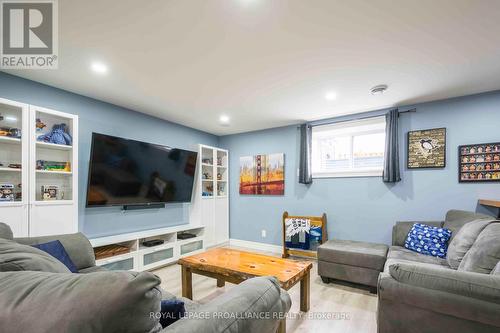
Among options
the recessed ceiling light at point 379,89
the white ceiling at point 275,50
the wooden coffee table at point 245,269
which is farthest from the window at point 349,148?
the wooden coffee table at point 245,269

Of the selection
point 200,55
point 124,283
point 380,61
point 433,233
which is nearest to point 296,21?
point 200,55

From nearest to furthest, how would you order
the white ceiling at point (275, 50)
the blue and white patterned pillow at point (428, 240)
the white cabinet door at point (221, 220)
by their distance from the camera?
the white ceiling at point (275, 50) → the blue and white patterned pillow at point (428, 240) → the white cabinet door at point (221, 220)

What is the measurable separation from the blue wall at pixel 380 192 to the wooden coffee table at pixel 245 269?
1.70m

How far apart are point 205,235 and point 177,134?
188 cm

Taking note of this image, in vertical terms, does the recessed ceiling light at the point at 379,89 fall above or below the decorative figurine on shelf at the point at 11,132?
above

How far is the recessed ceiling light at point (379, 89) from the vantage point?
8.84ft

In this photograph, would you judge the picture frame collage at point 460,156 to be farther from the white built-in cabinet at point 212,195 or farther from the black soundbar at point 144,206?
the black soundbar at point 144,206

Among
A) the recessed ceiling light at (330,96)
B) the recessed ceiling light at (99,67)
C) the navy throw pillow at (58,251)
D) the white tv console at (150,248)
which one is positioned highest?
the recessed ceiling light at (99,67)

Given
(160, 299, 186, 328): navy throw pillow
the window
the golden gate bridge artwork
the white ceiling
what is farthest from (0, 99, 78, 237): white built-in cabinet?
the window

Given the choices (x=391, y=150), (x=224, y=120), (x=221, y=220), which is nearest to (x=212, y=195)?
(x=221, y=220)

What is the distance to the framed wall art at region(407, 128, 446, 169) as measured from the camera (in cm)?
306

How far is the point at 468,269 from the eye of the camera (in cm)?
165

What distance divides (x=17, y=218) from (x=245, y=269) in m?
2.15

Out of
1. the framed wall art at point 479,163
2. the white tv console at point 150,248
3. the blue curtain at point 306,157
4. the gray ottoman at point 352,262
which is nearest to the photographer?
the gray ottoman at point 352,262
